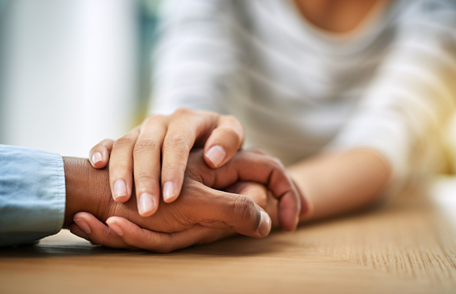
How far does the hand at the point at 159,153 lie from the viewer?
0.32 m

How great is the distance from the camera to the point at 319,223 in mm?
605

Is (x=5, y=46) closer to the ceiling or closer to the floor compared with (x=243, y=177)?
closer to the ceiling

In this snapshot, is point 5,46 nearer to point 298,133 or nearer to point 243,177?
point 298,133

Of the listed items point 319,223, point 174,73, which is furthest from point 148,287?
point 174,73

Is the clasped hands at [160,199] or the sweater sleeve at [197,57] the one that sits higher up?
the sweater sleeve at [197,57]

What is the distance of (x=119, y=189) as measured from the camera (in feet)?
1.07

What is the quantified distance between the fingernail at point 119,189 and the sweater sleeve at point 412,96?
2.08 ft

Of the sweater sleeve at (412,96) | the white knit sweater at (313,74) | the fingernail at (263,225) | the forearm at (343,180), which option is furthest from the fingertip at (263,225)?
the sweater sleeve at (412,96)

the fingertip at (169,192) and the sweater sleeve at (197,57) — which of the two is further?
the sweater sleeve at (197,57)

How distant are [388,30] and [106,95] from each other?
2010 millimetres

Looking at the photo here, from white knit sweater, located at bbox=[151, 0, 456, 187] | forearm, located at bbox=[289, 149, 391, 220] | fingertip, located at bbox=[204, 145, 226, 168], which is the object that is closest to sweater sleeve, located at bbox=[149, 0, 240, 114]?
white knit sweater, located at bbox=[151, 0, 456, 187]

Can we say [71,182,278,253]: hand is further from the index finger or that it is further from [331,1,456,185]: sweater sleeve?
[331,1,456,185]: sweater sleeve

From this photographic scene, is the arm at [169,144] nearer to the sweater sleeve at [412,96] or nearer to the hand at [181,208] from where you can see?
the hand at [181,208]

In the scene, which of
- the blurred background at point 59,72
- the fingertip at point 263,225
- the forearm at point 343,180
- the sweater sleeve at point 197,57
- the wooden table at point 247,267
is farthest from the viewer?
the blurred background at point 59,72
